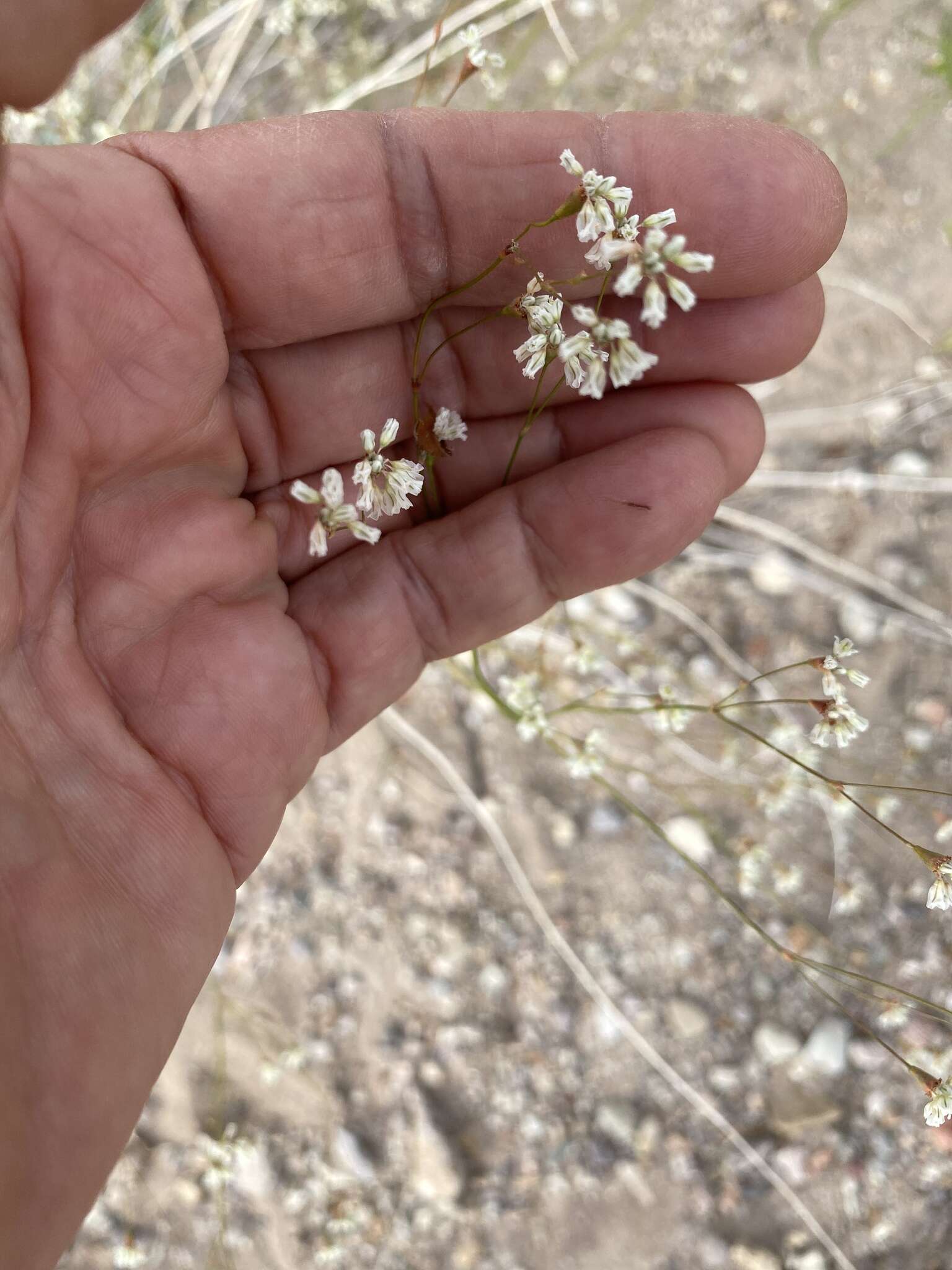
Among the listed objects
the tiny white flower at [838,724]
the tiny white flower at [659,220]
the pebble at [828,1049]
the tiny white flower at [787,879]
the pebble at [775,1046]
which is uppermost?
the tiny white flower at [659,220]

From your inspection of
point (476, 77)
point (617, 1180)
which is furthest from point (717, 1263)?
point (476, 77)

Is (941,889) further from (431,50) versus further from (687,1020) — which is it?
(431,50)

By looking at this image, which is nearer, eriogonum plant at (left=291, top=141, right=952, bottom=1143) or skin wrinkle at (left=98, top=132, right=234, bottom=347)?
eriogonum plant at (left=291, top=141, right=952, bottom=1143)

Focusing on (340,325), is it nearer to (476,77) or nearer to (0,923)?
(0,923)

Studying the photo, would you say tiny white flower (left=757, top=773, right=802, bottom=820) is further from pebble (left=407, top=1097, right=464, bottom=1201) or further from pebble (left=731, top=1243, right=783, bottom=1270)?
pebble (left=407, top=1097, right=464, bottom=1201)

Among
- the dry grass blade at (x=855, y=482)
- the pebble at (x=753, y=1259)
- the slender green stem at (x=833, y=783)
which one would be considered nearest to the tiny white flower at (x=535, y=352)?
the slender green stem at (x=833, y=783)

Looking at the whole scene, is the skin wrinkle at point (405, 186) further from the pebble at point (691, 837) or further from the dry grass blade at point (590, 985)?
the pebble at point (691, 837)

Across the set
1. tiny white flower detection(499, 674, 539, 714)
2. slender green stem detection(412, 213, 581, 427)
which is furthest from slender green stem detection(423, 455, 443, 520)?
tiny white flower detection(499, 674, 539, 714)
